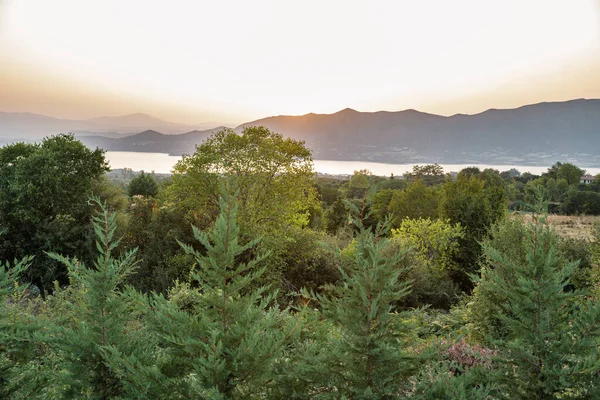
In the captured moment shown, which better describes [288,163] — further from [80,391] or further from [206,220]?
[80,391]

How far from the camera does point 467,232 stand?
1891 cm

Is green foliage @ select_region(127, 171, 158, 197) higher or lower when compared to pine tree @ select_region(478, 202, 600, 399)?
lower

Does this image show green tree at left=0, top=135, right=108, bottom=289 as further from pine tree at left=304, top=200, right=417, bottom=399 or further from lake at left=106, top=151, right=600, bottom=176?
pine tree at left=304, top=200, right=417, bottom=399

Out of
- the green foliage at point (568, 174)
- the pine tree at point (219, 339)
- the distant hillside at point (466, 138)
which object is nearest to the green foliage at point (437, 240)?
the pine tree at point (219, 339)

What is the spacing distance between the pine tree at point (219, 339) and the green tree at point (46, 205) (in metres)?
14.4

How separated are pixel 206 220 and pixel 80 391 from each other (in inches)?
542

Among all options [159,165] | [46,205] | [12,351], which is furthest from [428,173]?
[12,351]

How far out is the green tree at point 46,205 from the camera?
15.7 meters

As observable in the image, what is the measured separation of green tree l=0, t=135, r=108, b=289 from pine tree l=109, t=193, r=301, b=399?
568 inches

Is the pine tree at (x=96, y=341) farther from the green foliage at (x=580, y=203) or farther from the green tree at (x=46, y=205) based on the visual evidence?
the green foliage at (x=580, y=203)

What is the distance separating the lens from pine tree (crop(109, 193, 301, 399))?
9.36 feet

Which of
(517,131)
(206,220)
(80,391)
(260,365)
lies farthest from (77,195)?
(517,131)

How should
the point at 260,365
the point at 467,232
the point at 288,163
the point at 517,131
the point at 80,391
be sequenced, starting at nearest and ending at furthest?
the point at 260,365, the point at 80,391, the point at 288,163, the point at 467,232, the point at 517,131

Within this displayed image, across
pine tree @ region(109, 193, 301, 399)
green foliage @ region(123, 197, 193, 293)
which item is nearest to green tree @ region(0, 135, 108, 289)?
green foliage @ region(123, 197, 193, 293)
